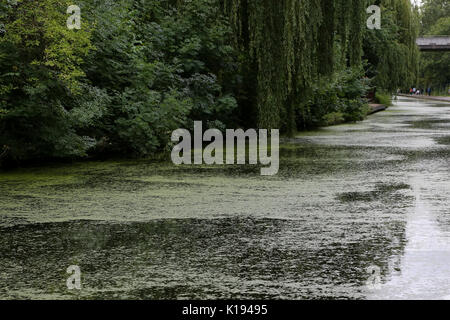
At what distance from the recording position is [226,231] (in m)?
6.57

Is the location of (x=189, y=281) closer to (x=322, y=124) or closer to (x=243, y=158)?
(x=243, y=158)

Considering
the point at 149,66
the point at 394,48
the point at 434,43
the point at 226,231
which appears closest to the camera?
the point at 226,231

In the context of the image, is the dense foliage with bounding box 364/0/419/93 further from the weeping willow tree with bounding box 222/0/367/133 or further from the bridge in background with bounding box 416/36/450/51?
the bridge in background with bounding box 416/36/450/51

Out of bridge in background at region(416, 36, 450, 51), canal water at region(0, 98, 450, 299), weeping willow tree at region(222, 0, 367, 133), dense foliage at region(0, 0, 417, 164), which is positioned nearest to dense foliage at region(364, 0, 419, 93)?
dense foliage at region(0, 0, 417, 164)

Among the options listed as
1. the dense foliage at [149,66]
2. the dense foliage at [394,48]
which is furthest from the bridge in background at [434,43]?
the dense foliage at [149,66]

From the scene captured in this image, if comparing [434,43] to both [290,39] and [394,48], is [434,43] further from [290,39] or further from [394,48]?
[290,39]

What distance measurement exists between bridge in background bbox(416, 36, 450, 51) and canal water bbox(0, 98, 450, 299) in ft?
184

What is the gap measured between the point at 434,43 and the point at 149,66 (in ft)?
188

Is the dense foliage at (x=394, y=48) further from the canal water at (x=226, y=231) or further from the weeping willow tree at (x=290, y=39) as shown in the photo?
the canal water at (x=226, y=231)

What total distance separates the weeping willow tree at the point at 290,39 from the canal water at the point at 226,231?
157 cm

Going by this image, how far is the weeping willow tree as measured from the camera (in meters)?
11.5

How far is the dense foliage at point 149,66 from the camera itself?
34.3 ft

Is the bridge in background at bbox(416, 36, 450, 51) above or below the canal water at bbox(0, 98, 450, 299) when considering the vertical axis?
above

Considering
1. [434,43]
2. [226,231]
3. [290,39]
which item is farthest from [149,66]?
[434,43]
